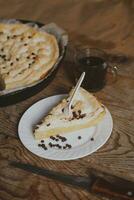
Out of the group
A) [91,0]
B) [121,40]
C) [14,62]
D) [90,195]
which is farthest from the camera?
[91,0]

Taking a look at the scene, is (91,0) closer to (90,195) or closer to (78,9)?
(78,9)

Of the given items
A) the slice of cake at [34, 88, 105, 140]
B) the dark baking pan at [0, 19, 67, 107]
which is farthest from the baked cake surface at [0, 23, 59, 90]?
the slice of cake at [34, 88, 105, 140]

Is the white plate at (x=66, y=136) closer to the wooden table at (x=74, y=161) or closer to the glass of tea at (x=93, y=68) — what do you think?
the wooden table at (x=74, y=161)

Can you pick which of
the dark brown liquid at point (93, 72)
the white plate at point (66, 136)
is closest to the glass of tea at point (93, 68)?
the dark brown liquid at point (93, 72)

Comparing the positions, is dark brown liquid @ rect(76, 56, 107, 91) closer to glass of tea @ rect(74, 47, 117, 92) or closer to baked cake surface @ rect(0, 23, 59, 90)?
glass of tea @ rect(74, 47, 117, 92)

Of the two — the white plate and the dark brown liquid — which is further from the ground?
the dark brown liquid

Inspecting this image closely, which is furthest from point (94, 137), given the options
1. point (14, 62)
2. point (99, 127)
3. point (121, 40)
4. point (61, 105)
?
point (121, 40)
